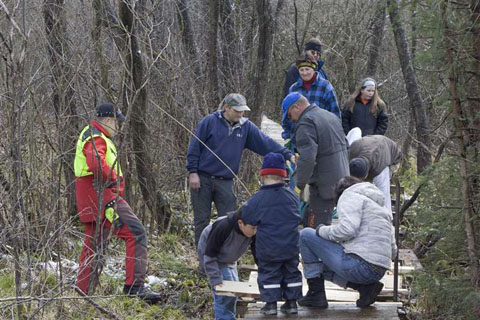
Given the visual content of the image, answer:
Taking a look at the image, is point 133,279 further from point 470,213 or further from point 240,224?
point 470,213

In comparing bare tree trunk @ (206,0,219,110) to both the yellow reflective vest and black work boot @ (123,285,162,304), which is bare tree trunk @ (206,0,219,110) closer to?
black work boot @ (123,285,162,304)

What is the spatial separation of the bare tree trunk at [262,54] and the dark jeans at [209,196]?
369cm

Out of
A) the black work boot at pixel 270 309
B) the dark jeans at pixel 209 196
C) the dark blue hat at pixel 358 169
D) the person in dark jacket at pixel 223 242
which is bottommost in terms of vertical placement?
the black work boot at pixel 270 309

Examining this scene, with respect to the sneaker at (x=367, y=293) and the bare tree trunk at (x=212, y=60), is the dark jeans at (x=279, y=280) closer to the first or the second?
the sneaker at (x=367, y=293)

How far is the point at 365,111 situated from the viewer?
30.5ft

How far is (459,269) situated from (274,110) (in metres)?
12.9

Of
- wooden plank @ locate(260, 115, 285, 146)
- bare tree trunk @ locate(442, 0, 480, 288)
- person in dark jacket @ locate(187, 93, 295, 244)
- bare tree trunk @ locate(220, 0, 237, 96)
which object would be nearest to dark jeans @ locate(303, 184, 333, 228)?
person in dark jacket @ locate(187, 93, 295, 244)

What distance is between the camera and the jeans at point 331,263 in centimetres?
556

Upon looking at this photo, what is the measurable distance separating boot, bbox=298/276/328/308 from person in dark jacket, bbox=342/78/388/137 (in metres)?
3.79

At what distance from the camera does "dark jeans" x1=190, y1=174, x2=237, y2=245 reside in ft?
25.4

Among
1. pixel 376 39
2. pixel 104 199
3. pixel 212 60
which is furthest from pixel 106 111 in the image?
pixel 376 39

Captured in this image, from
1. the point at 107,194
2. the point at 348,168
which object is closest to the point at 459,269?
the point at 348,168

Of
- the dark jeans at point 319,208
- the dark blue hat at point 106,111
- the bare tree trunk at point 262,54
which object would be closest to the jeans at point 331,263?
the dark jeans at point 319,208

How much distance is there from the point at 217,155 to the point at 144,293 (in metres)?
1.66
